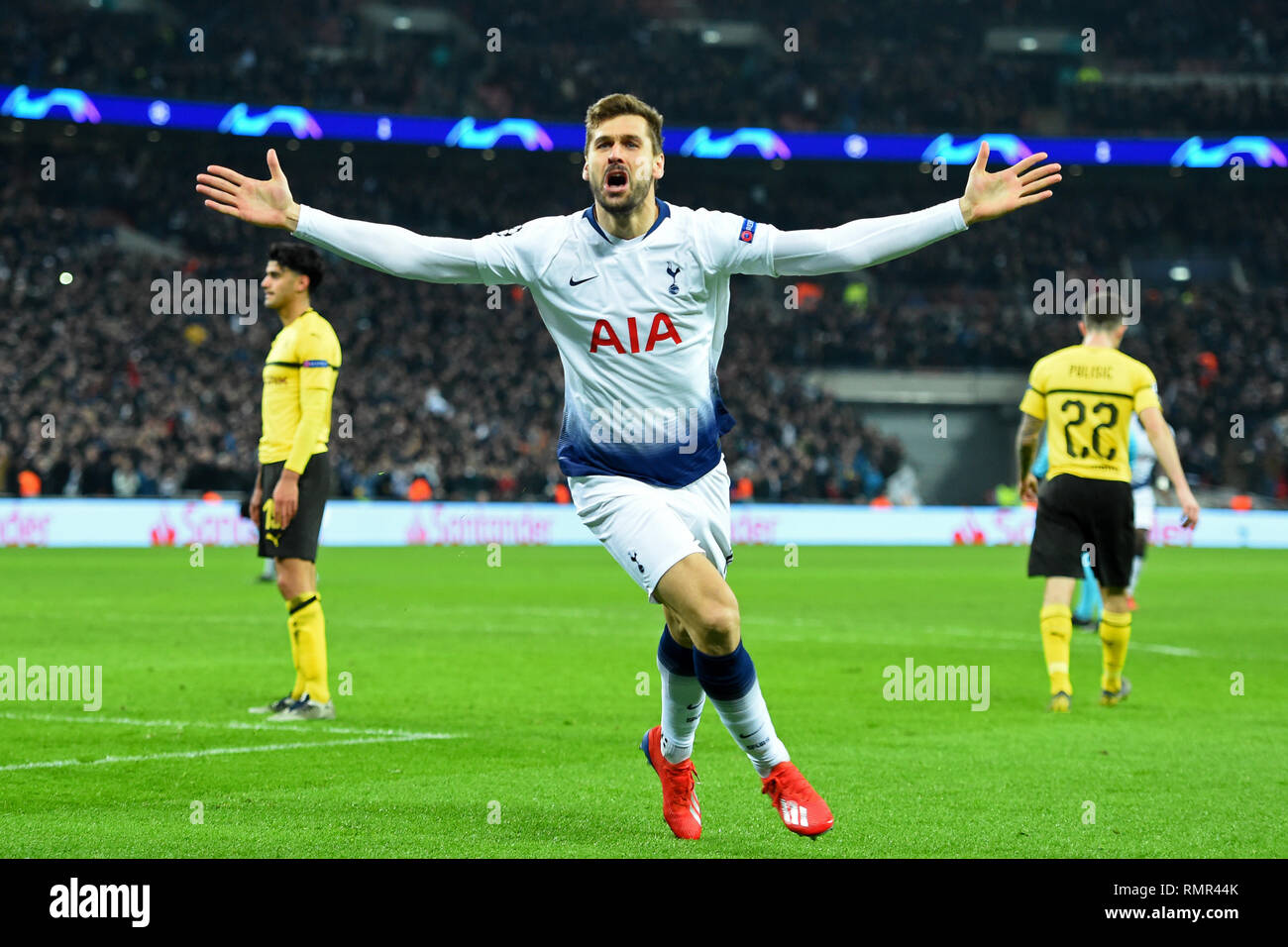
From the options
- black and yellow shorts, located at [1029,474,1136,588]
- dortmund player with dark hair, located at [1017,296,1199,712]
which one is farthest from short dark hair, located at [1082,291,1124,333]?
black and yellow shorts, located at [1029,474,1136,588]

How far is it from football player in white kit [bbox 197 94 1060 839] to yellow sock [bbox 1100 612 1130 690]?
4.21m

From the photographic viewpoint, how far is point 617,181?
18.0ft

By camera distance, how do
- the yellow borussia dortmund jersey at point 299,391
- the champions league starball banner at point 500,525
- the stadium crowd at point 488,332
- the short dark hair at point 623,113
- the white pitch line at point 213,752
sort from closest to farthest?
the short dark hair at point 623,113 → the white pitch line at point 213,752 → the yellow borussia dortmund jersey at point 299,391 → the champions league starball banner at point 500,525 → the stadium crowd at point 488,332

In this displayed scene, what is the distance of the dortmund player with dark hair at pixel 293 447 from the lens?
8398mm

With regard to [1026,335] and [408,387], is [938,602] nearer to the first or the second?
[408,387]

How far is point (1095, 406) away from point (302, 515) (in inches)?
176

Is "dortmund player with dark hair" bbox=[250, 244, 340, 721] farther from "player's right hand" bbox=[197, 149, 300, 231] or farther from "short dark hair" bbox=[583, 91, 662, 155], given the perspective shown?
"short dark hair" bbox=[583, 91, 662, 155]

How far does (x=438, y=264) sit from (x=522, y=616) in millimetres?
10087

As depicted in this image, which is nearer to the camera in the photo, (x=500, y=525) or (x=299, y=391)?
(x=299, y=391)

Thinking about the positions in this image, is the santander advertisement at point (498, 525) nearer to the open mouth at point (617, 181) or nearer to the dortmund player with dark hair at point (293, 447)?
the dortmund player with dark hair at point (293, 447)

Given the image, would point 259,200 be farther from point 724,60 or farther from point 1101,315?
point 724,60

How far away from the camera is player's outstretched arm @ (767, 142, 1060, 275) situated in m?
5.28

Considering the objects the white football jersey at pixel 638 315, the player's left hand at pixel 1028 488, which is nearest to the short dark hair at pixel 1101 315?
the player's left hand at pixel 1028 488

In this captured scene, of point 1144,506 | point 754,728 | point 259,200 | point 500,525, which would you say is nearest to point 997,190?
point 754,728
